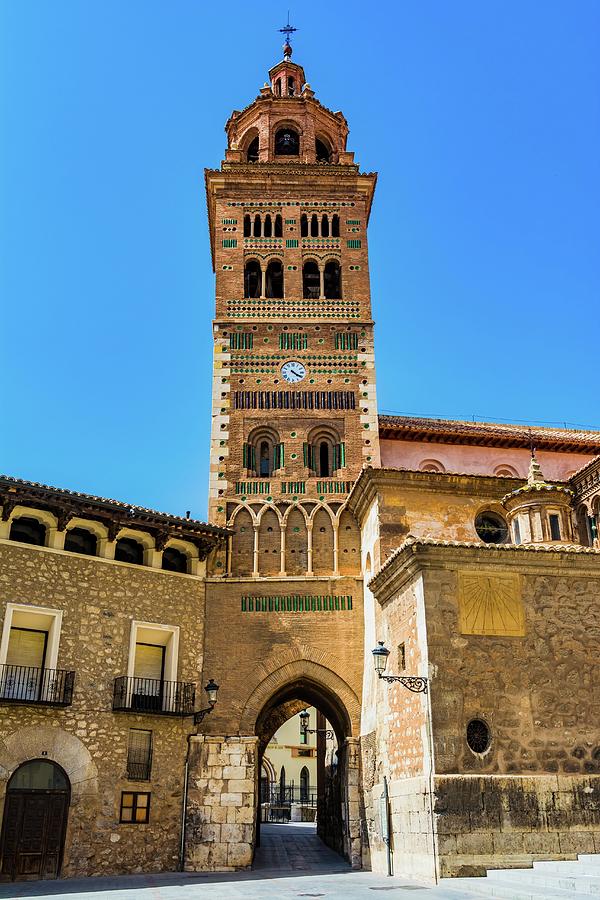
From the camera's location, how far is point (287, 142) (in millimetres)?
27203

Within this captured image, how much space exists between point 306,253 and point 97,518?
10544 millimetres

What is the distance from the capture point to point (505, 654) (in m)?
13.9

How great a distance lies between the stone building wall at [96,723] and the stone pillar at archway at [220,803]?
0.34 metres

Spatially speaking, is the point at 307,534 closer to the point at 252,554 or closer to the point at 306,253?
the point at 252,554

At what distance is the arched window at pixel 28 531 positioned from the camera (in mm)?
16797

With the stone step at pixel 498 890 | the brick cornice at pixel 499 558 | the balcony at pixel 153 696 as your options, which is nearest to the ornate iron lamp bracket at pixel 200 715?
the balcony at pixel 153 696

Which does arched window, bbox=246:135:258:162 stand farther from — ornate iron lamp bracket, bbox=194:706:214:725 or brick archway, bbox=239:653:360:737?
ornate iron lamp bracket, bbox=194:706:214:725

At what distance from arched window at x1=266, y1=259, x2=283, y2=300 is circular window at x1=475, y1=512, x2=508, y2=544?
30.1 feet

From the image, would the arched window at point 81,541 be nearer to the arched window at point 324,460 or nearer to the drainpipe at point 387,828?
the arched window at point 324,460

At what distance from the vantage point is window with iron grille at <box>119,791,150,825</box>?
1642 cm

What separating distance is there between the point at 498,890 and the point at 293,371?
14088 mm

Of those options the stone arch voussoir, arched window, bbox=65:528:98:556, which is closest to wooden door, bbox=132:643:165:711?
the stone arch voussoir

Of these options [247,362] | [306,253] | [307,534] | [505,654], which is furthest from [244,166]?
[505,654]

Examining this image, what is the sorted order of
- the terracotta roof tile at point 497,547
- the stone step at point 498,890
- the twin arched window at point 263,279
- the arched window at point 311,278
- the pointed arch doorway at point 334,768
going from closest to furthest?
the stone step at point 498,890, the terracotta roof tile at point 497,547, the pointed arch doorway at point 334,768, the twin arched window at point 263,279, the arched window at point 311,278
